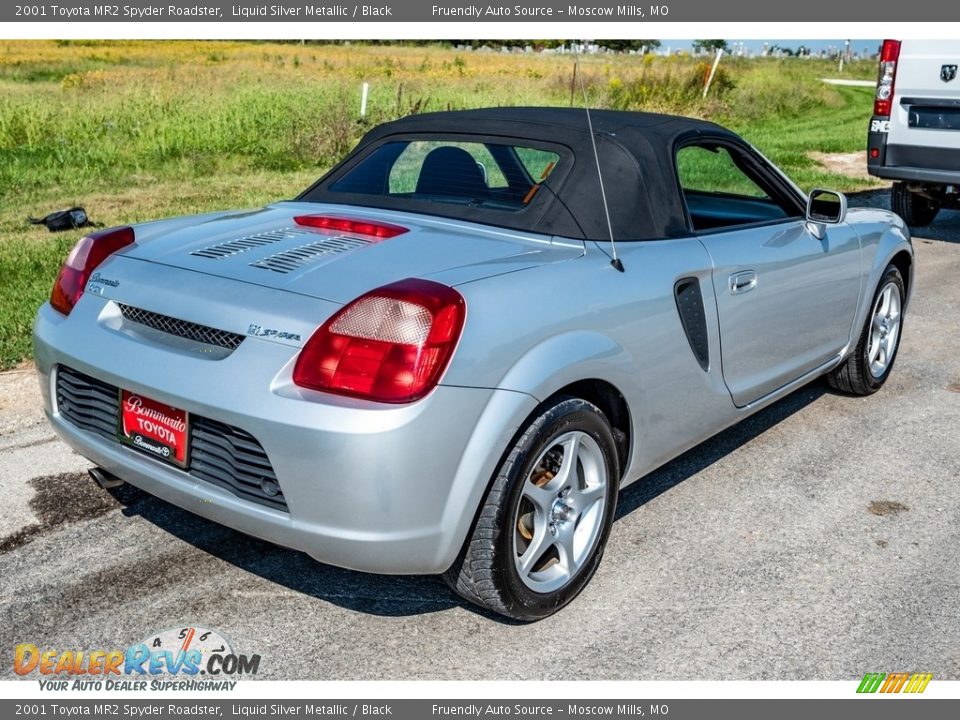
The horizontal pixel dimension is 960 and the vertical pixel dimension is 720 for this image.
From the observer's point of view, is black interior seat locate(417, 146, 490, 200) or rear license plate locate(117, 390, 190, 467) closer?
rear license plate locate(117, 390, 190, 467)

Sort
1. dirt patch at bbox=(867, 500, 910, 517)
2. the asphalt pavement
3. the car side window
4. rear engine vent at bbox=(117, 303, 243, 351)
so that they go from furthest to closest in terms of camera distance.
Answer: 1. the car side window
2. dirt patch at bbox=(867, 500, 910, 517)
3. the asphalt pavement
4. rear engine vent at bbox=(117, 303, 243, 351)

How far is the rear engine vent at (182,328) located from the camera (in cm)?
282

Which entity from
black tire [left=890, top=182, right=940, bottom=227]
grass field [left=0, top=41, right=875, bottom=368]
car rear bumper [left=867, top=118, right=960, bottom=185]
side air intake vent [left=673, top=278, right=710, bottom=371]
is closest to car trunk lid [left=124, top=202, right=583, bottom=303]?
side air intake vent [left=673, top=278, right=710, bottom=371]

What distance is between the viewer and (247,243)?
10.9 ft

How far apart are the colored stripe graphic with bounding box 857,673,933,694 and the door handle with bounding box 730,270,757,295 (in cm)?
151

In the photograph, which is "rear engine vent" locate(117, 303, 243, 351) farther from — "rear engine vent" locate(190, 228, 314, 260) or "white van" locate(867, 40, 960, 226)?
"white van" locate(867, 40, 960, 226)

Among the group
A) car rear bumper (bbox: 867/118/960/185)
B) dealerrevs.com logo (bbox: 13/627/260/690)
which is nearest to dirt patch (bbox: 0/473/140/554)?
dealerrevs.com logo (bbox: 13/627/260/690)

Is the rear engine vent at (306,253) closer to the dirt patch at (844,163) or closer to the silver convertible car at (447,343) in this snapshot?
the silver convertible car at (447,343)

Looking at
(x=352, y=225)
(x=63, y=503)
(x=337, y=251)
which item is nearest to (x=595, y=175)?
(x=352, y=225)

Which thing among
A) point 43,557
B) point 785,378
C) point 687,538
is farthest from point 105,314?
point 785,378

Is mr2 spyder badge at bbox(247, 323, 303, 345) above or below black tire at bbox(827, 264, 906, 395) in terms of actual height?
above

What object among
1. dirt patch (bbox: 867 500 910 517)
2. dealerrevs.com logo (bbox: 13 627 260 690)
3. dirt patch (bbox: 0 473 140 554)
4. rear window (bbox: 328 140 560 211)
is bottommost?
dirt patch (bbox: 0 473 140 554)

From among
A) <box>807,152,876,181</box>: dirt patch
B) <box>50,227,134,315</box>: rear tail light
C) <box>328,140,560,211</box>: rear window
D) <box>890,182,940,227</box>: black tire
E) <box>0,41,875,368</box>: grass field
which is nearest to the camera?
<box>50,227,134,315</box>: rear tail light

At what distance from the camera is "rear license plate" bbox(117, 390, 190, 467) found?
9.34 ft
